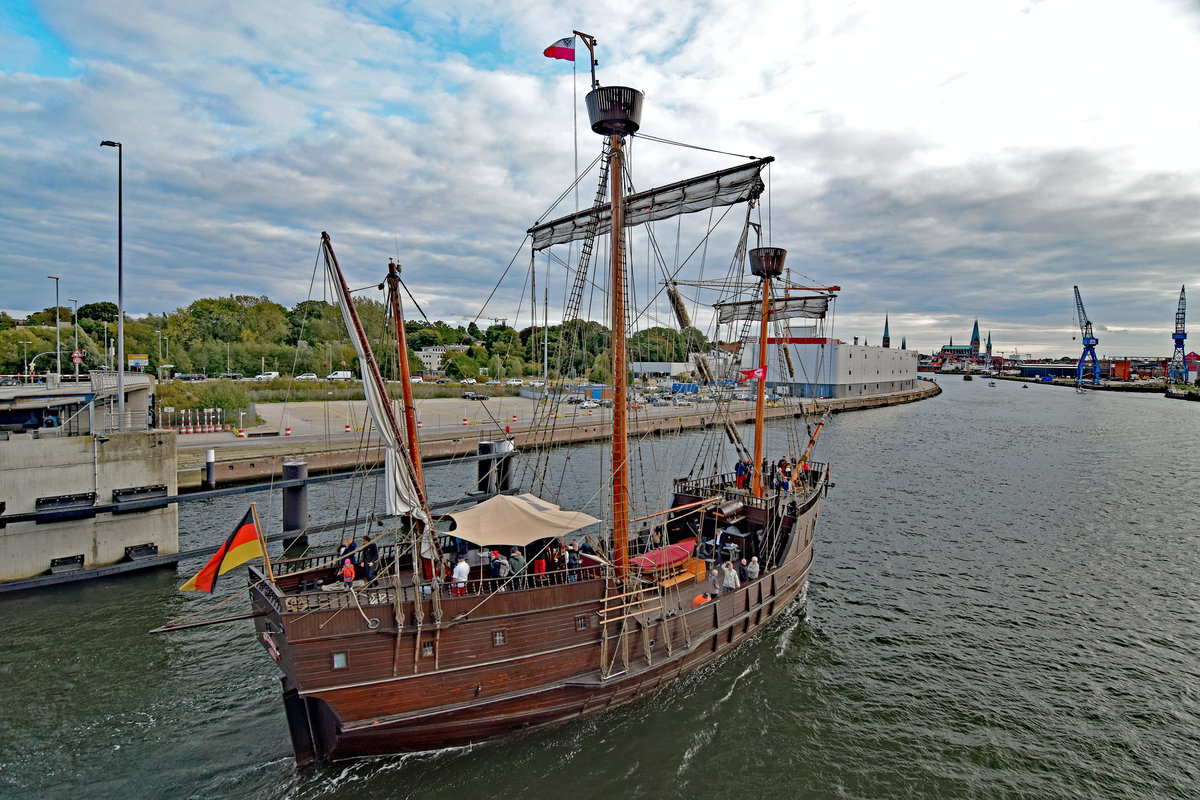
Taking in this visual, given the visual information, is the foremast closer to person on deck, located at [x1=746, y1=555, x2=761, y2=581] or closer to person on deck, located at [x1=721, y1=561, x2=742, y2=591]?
person on deck, located at [x1=721, y1=561, x2=742, y2=591]

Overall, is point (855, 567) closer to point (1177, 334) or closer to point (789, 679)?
point (789, 679)

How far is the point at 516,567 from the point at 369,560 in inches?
148

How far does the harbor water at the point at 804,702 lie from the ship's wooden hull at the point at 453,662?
76 cm

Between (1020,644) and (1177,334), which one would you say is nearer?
(1020,644)

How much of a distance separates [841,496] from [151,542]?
34.2 metres

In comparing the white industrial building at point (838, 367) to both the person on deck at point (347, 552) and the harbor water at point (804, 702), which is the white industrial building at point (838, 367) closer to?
the harbor water at point (804, 702)

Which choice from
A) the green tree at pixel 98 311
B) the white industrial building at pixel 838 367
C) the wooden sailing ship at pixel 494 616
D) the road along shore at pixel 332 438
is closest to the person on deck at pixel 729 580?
the wooden sailing ship at pixel 494 616

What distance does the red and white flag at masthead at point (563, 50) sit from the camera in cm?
1340

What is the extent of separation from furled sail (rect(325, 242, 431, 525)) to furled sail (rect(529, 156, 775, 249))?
6472mm

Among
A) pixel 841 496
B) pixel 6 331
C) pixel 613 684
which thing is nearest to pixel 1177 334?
pixel 841 496

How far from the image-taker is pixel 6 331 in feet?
215

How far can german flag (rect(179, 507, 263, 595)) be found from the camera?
1100 centimetres

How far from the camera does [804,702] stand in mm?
14859

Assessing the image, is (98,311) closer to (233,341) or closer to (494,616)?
(233,341)
